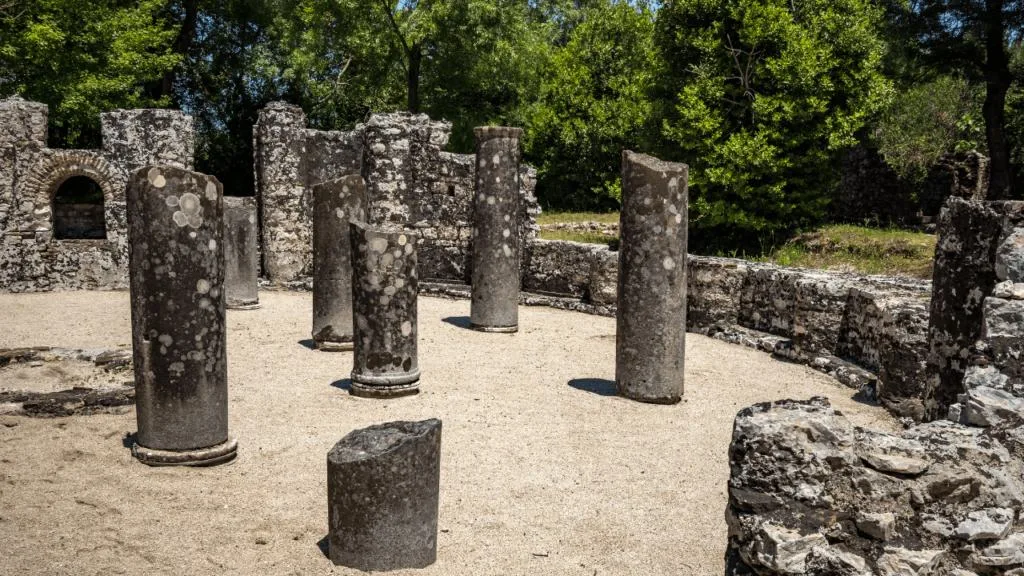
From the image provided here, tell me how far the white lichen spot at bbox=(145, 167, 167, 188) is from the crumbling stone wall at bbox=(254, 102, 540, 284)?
9.88 m

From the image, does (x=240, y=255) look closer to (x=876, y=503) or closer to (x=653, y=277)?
(x=653, y=277)

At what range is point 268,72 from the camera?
2714 cm

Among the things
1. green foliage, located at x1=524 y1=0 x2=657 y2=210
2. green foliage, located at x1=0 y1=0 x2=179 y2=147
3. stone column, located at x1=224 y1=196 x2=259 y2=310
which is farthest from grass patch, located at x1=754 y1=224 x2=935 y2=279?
green foliage, located at x1=0 y1=0 x2=179 y2=147

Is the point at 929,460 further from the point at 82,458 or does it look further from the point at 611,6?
the point at 611,6

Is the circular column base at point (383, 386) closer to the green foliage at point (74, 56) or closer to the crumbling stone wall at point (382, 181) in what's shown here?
the crumbling stone wall at point (382, 181)

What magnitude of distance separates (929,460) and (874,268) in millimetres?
13941

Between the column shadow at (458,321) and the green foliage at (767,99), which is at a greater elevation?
the green foliage at (767,99)

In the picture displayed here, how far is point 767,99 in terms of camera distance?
58.3 ft

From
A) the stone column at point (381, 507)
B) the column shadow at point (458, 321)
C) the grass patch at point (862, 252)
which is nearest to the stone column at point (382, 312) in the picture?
the stone column at point (381, 507)

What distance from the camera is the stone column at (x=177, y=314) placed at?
5992 millimetres

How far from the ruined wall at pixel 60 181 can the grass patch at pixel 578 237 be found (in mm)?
9264

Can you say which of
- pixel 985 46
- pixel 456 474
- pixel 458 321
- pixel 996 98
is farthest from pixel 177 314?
pixel 985 46

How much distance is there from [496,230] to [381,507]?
26.0 ft

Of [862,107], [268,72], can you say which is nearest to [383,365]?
[862,107]
